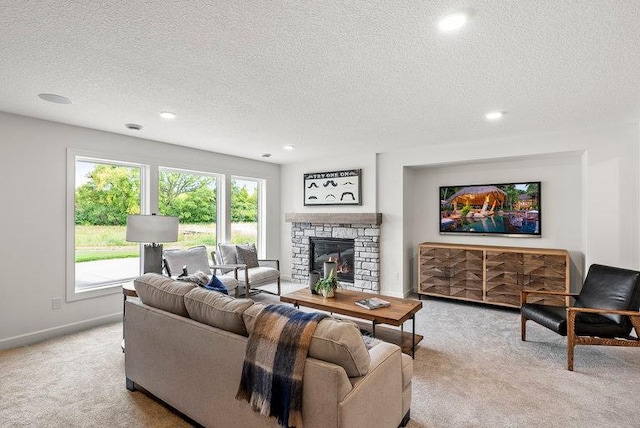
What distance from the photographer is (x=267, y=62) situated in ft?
7.18

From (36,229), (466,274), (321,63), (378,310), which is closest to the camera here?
(321,63)

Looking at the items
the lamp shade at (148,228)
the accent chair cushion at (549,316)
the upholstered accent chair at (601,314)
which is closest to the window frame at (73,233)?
the lamp shade at (148,228)

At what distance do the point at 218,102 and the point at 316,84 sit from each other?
0.98 metres

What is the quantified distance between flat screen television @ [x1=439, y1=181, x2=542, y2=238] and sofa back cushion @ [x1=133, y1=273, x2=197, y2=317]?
13.6 ft

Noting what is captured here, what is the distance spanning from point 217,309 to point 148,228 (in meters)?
1.72

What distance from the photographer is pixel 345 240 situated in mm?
5691

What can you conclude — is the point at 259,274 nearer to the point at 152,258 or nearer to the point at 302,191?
the point at 152,258

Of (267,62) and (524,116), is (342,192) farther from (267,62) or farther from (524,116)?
(267,62)

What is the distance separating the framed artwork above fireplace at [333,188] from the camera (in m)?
5.46

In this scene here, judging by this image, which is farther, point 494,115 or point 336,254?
point 336,254

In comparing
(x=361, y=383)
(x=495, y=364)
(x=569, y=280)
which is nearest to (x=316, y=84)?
(x=361, y=383)

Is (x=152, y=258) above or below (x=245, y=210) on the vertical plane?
below

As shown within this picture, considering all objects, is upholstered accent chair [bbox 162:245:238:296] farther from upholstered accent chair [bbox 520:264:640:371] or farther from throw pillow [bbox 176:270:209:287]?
upholstered accent chair [bbox 520:264:640:371]

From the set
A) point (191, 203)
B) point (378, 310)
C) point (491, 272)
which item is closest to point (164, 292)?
point (378, 310)
